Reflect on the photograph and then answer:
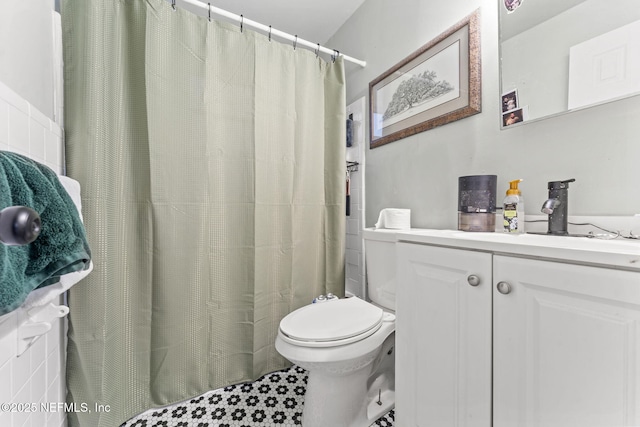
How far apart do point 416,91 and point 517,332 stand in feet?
3.88

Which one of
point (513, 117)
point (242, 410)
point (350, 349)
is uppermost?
point (513, 117)

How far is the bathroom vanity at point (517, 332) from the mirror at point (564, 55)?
48 cm

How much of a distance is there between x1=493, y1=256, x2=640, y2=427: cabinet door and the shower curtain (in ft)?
3.44

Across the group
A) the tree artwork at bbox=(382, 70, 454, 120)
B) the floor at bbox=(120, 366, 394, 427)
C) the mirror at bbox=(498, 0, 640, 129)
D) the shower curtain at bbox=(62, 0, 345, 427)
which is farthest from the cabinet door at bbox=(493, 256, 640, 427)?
the shower curtain at bbox=(62, 0, 345, 427)

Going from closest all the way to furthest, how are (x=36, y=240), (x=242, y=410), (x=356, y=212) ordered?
(x=36, y=240) → (x=242, y=410) → (x=356, y=212)

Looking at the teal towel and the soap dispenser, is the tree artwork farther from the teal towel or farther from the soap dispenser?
the teal towel

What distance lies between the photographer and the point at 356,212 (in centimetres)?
179

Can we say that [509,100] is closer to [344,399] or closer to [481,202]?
[481,202]

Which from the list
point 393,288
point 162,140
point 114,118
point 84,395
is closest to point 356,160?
point 393,288

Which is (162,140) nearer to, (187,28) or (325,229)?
(187,28)

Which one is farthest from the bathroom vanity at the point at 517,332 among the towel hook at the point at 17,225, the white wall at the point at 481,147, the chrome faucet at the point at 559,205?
the towel hook at the point at 17,225

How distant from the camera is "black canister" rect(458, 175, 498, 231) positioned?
0.96 m

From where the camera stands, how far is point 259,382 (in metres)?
1.35

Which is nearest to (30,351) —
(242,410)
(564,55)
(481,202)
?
(242,410)
